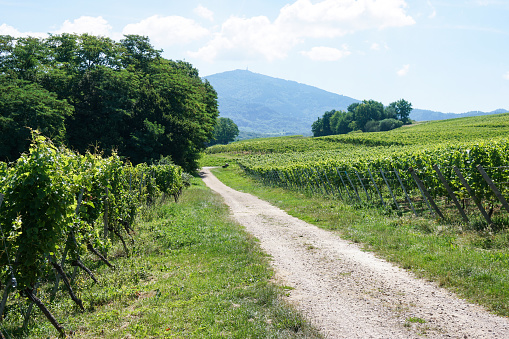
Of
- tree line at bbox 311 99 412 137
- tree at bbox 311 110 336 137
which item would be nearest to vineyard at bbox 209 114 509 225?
tree line at bbox 311 99 412 137

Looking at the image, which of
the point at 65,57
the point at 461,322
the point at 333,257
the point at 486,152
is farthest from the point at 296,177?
the point at 65,57

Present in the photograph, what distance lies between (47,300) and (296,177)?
84.5ft

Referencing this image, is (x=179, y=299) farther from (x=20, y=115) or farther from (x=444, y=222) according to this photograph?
(x=20, y=115)

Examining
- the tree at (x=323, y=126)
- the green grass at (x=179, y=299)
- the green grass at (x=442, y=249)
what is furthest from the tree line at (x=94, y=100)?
the tree at (x=323, y=126)

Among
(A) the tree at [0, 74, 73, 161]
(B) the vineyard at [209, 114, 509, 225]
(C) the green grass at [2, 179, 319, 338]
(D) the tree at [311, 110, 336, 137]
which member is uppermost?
(D) the tree at [311, 110, 336, 137]

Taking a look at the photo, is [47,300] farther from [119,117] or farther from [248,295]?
[119,117]

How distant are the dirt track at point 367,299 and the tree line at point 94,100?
33.2 m

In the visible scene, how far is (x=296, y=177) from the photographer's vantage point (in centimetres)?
3206

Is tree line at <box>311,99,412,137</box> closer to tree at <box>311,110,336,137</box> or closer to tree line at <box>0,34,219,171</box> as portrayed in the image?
tree at <box>311,110,336,137</box>

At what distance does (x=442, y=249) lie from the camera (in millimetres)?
9156

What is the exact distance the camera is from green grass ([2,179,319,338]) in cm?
584

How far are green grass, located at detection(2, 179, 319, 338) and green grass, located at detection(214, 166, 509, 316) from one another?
3.17m

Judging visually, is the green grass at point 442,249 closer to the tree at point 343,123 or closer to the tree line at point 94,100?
the tree line at point 94,100

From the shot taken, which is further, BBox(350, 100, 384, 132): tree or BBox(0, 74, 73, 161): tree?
BBox(350, 100, 384, 132): tree
